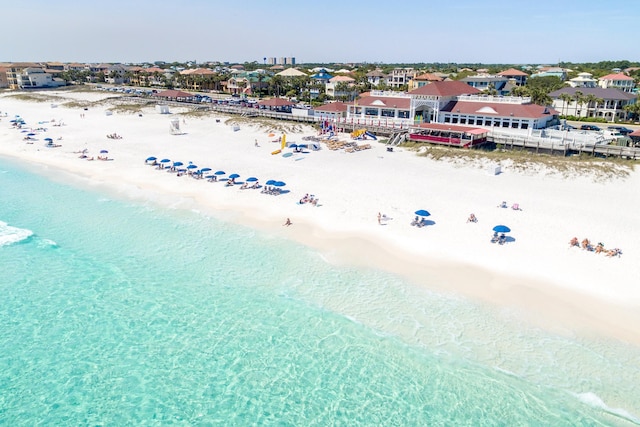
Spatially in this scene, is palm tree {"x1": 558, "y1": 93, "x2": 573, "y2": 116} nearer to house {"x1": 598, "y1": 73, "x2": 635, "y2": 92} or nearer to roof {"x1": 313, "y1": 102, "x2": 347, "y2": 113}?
house {"x1": 598, "y1": 73, "x2": 635, "y2": 92}

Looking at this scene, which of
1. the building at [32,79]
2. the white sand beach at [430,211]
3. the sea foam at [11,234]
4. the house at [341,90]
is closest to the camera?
the white sand beach at [430,211]

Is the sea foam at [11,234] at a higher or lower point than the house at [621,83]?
lower

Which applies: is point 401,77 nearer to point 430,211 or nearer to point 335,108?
point 335,108

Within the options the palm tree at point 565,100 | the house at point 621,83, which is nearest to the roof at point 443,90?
the palm tree at point 565,100

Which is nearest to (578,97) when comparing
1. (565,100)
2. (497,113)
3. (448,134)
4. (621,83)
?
(565,100)

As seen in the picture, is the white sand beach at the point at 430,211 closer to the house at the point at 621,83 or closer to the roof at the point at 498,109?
the roof at the point at 498,109

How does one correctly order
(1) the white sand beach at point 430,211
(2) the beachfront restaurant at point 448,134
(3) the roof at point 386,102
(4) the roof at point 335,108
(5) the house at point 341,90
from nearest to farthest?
(1) the white sand beach at point 430,211 < (2) the beachfront restaurant at point 448,134 < (3) the roof at point 386,102 < (4) the roof at point 335,108 < (5) the house at point 341,90

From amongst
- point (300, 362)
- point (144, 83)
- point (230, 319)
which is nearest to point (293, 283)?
point (230, 319)
